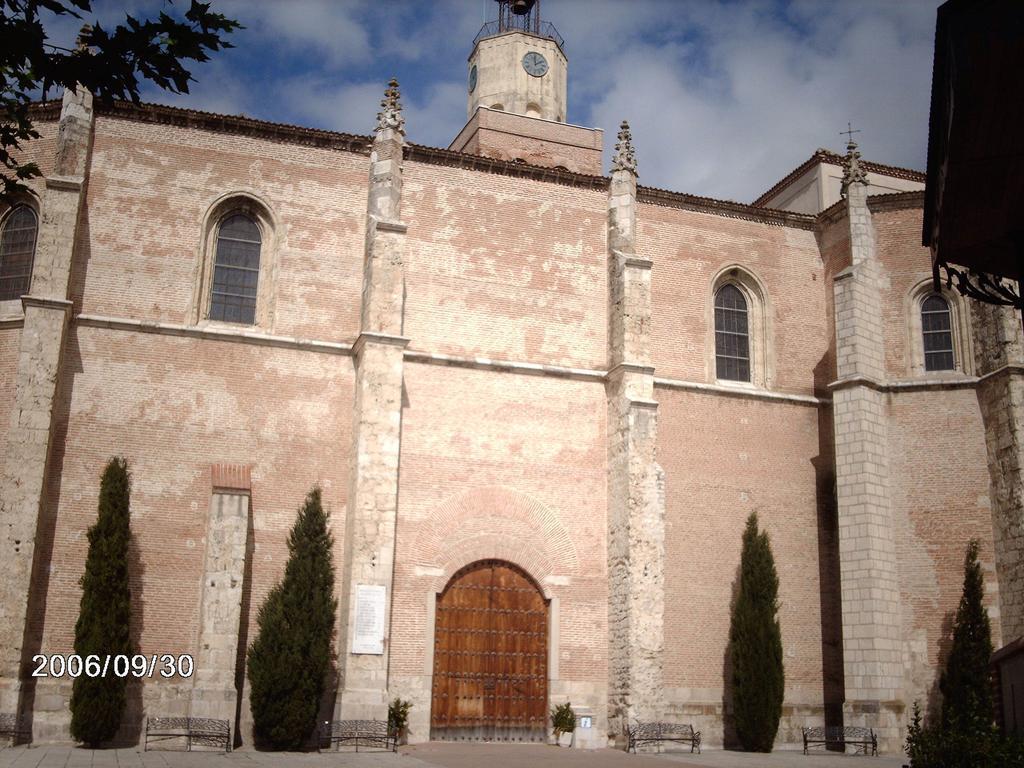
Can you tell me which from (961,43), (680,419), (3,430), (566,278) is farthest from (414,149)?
(961,43)

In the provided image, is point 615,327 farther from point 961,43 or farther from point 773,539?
point 961,43

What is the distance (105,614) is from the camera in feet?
55.3

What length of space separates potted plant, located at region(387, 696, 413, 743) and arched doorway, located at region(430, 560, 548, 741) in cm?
69

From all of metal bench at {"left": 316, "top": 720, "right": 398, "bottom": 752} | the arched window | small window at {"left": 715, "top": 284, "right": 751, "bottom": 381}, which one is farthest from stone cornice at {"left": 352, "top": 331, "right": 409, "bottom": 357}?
small window at {"left": 715, "top": 284, "right": 751, "bottom": 381}

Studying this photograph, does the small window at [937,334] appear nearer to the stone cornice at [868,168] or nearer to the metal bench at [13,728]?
the stone cornice at [868,168]

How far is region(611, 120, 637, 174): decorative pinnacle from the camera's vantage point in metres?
23.0

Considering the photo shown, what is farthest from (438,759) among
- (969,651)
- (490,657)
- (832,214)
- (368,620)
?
(832,214)

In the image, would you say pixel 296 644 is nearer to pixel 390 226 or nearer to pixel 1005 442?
pixel 390 226

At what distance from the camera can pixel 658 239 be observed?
76.8ft

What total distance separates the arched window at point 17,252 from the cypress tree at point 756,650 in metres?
14.6

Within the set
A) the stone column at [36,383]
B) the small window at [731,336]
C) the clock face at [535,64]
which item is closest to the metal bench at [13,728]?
the stone column at [36,383]

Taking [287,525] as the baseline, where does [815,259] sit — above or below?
above

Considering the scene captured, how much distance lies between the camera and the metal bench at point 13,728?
16.3 metres

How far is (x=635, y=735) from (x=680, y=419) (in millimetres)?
6560
